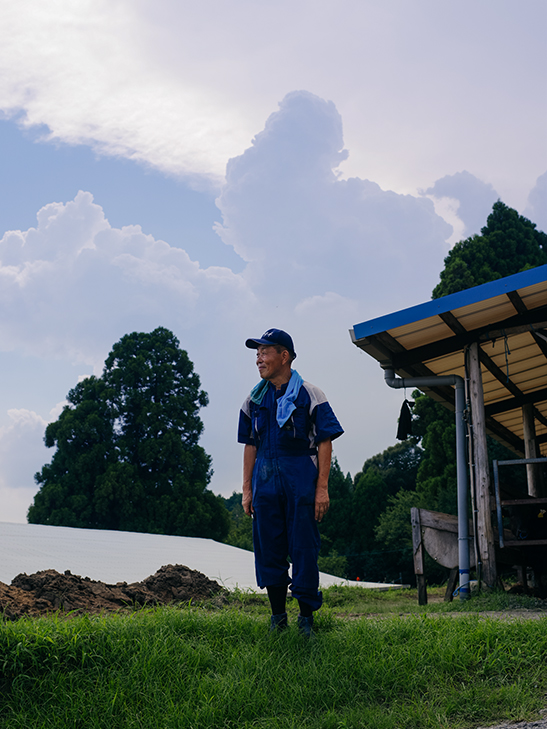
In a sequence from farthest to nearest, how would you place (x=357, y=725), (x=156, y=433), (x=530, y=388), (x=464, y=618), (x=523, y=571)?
(x=156, y=433) → (x=530, y=388) → (x=523, y=571) → (x=464, y=618) → (x=357, y=725)

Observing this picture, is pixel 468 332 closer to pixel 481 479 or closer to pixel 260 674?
pixel 481 479

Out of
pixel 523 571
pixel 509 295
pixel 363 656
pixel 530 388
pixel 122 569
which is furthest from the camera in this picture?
pixel 530 388

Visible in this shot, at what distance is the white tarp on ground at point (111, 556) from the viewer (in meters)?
8.95

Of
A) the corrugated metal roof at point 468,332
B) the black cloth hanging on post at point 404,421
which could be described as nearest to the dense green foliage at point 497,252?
the corrugated metal roof at point 468,332

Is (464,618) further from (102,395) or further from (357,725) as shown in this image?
(102,395)

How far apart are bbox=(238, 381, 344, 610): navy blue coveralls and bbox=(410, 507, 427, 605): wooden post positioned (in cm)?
376

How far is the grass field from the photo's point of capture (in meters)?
2.82

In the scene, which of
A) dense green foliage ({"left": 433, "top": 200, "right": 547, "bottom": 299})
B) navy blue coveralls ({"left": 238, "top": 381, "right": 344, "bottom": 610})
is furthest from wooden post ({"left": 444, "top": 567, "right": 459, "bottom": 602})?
dense green foliage ({"left": 433, "top": 200, "right": 547, "bottom": 299})

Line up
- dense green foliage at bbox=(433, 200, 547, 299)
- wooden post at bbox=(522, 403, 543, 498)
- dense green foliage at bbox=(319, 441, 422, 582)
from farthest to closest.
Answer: dense green foliage at bbox=(319, 441, 422, 582)
dense green foliage at bbox=(433, 200, 547, 299)
wooden post at bbox=(522, 403, 543, 498)

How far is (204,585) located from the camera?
778 centimetres

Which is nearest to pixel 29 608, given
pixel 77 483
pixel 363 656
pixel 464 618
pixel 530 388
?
pixel 363 656

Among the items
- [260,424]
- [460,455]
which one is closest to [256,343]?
[260,424]

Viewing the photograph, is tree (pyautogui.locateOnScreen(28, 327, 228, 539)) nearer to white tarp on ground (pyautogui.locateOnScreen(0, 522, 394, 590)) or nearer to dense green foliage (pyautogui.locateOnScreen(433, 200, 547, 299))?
white tarp on ground (pyautogui.locateOnScreen(0, 522, 394, 590))

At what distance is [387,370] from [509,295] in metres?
1.63
